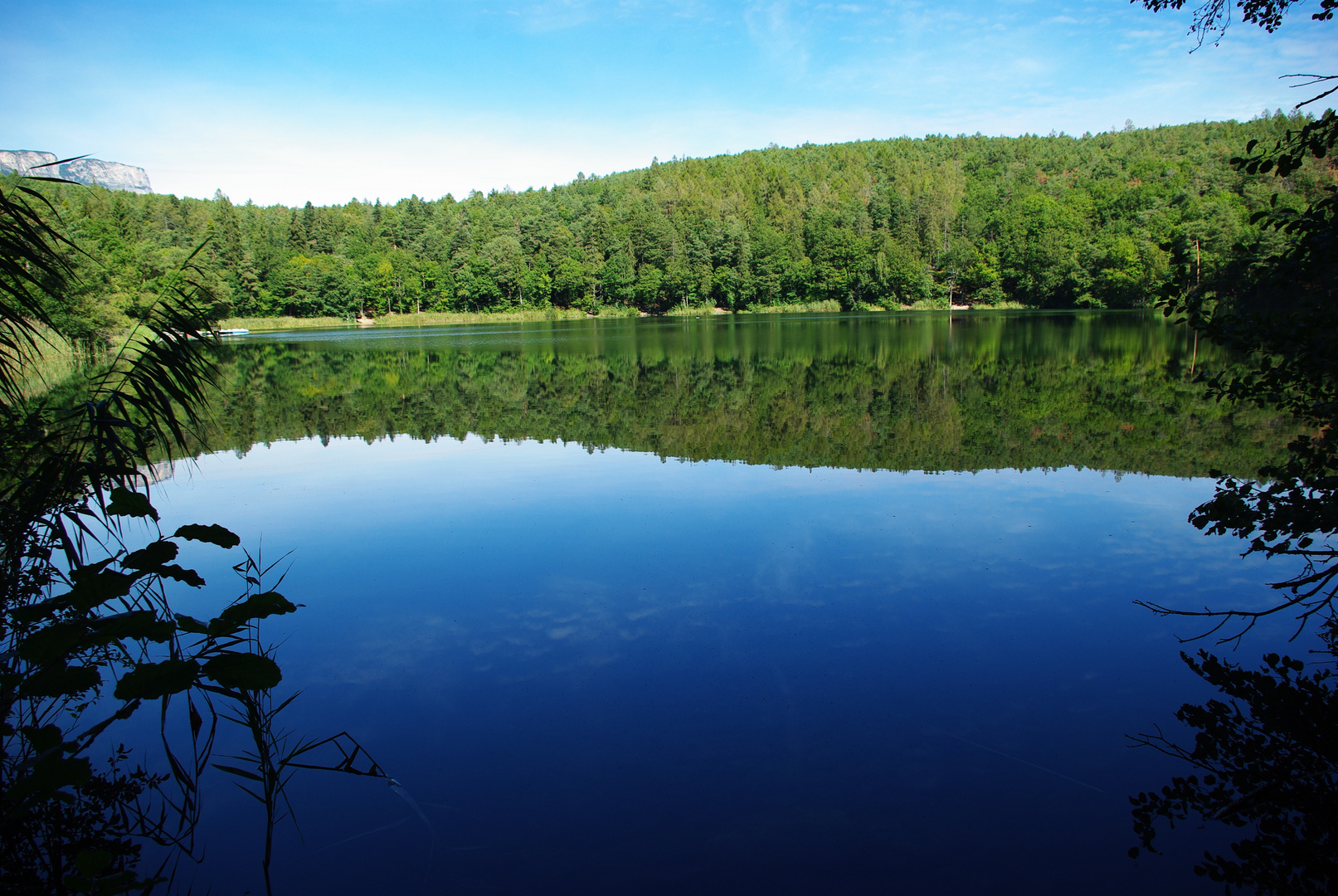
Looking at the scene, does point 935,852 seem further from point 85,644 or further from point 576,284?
point 576,284

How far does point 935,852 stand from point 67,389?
25022 millimetres

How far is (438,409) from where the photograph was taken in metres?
18.5

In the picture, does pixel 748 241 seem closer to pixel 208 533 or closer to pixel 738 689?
pixel 738 689

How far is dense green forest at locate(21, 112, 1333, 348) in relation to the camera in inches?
2869

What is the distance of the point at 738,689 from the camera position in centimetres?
502

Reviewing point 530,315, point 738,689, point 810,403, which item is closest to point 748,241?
point 530,315

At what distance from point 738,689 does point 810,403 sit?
500 inches

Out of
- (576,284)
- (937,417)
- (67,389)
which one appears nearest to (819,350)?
(937,417)

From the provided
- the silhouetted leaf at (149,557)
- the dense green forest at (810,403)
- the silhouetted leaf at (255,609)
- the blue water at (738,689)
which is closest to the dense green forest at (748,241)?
the dense green forest at (810,403)

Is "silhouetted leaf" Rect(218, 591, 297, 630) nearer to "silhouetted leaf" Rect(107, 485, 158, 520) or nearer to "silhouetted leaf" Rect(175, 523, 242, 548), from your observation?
"silhouetted leaf" Rect(175, 523, 242, 548)

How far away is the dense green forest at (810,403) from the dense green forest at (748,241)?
44.4 m

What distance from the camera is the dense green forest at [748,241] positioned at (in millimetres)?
72875

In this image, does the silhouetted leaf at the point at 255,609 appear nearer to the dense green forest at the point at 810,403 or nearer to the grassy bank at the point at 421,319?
the dense green forest at the point at 810,403

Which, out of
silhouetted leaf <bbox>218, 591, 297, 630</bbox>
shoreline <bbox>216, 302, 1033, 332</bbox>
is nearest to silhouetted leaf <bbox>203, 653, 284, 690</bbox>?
silhouetted leaf <bbox>218, 591, 297, 630</bbox>
